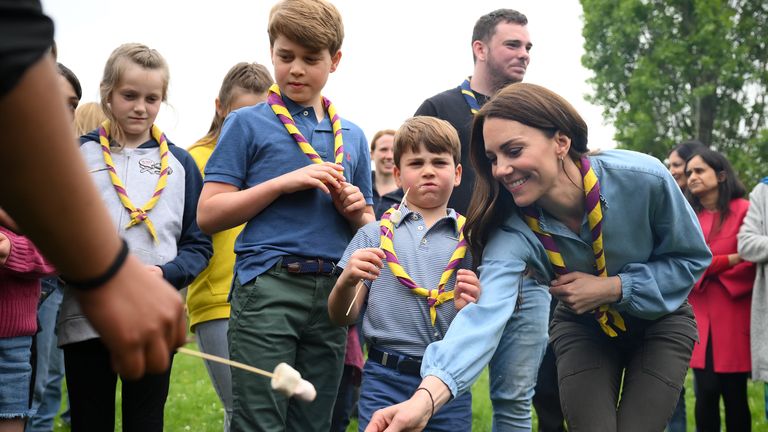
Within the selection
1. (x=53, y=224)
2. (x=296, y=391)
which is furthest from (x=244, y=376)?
(x=53, y=224)

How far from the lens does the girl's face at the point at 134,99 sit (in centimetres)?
434

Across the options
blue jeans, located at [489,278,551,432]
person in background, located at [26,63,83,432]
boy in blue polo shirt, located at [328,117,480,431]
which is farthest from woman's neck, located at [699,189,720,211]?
person in background, located at [26,63,83,432]

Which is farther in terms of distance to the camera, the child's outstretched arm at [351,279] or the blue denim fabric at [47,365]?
the blue denim fabric at [47,365]

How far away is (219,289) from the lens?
189 inches

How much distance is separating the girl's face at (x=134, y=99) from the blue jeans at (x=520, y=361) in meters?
1.99

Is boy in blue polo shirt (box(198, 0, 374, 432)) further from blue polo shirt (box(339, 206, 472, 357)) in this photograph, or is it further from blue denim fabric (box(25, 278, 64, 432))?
blue denim fabric (box(25, 278, 64, 432))

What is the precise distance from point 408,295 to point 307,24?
1.29m

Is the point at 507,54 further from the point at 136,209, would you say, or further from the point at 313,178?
the point at 136,209

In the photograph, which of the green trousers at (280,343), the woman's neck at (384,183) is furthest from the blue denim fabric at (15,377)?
the woman's neck at (384,183)

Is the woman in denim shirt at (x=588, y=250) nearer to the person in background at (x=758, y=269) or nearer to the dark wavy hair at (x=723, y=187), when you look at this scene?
the person in background at (x=758, y=269)

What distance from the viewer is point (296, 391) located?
2.35 meters

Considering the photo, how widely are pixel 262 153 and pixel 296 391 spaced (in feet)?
6.08

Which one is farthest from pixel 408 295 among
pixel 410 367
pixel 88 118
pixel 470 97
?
pixel 88 118

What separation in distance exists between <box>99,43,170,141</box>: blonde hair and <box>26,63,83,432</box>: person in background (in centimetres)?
21
